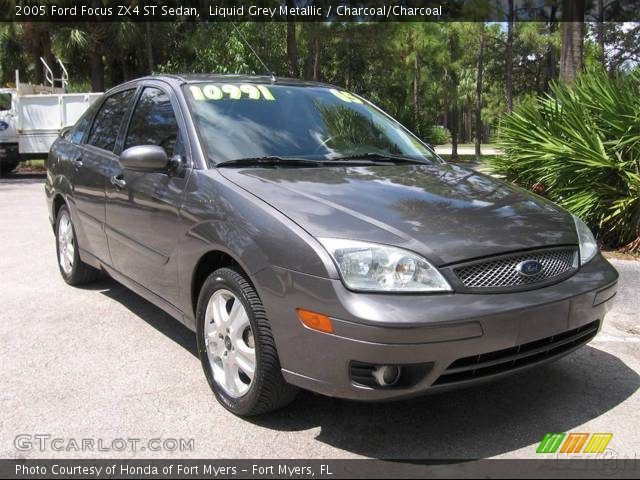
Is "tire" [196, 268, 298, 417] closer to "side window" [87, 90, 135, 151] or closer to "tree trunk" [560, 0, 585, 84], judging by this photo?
"side window" [87, 90, 135, 151]

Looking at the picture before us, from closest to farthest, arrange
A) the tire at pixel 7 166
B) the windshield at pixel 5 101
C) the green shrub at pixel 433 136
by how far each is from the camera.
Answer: the green shrub at pixel 433 136, the windshield at pixel 5 101, the tire at pixel 7 166

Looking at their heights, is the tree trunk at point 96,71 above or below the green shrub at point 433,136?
above

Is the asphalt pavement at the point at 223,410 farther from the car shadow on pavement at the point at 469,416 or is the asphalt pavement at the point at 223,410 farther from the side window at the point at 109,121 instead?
the side window at the point at 109,121

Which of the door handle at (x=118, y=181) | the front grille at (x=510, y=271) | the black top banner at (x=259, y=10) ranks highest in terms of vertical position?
the black top banner at (x=259, y=10)

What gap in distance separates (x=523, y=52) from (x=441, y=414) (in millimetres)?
34884

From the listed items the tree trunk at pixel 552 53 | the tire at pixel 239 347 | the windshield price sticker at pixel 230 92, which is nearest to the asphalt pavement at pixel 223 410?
the tire at pixel 239 347

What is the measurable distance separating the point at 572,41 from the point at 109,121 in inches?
291

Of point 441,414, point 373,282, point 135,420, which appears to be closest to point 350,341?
point 373,282

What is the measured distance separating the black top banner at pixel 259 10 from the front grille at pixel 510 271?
13280 millimetres

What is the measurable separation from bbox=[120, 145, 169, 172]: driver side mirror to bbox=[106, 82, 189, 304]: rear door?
0.08 metres

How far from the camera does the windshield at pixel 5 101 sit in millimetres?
17016

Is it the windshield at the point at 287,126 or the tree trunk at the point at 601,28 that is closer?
the windshield at the point at 287,126

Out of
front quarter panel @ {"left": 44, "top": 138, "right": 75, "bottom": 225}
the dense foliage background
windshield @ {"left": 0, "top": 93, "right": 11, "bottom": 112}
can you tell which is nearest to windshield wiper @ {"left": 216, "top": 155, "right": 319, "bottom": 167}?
front quarter panel @ {"left": 44, "top": 138, "right": 75, "bottom": 225}

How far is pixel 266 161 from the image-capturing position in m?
3.45
